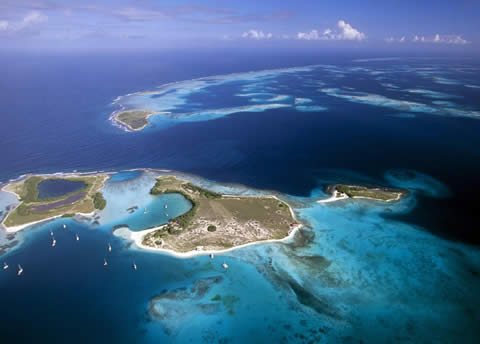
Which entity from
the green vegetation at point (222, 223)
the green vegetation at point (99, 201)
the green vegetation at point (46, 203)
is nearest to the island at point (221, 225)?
the green vegetation at point (222, 223)

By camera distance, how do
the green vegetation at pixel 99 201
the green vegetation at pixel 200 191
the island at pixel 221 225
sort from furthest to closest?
the green vegetation at pixel 200 191
the green vegetation at pixel 99 201
the island at pixel 221 225

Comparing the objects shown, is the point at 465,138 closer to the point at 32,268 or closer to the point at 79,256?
the point at 79,256

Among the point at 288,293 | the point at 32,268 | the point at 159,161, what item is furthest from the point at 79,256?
the point at 159,161

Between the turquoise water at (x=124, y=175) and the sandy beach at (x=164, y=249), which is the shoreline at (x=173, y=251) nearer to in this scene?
the sandy beach at (x=164, y=249)

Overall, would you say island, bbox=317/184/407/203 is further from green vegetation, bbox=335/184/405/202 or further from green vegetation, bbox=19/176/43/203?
green vegetation, bbox=19/176/43/203

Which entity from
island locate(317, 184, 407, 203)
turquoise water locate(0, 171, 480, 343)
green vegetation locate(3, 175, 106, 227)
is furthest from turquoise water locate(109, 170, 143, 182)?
island locate(317, 184, 407, 203)

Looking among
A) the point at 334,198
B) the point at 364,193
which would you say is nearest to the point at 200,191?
the point at 334,198

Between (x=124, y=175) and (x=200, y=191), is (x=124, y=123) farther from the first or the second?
(x=200, y=191)
